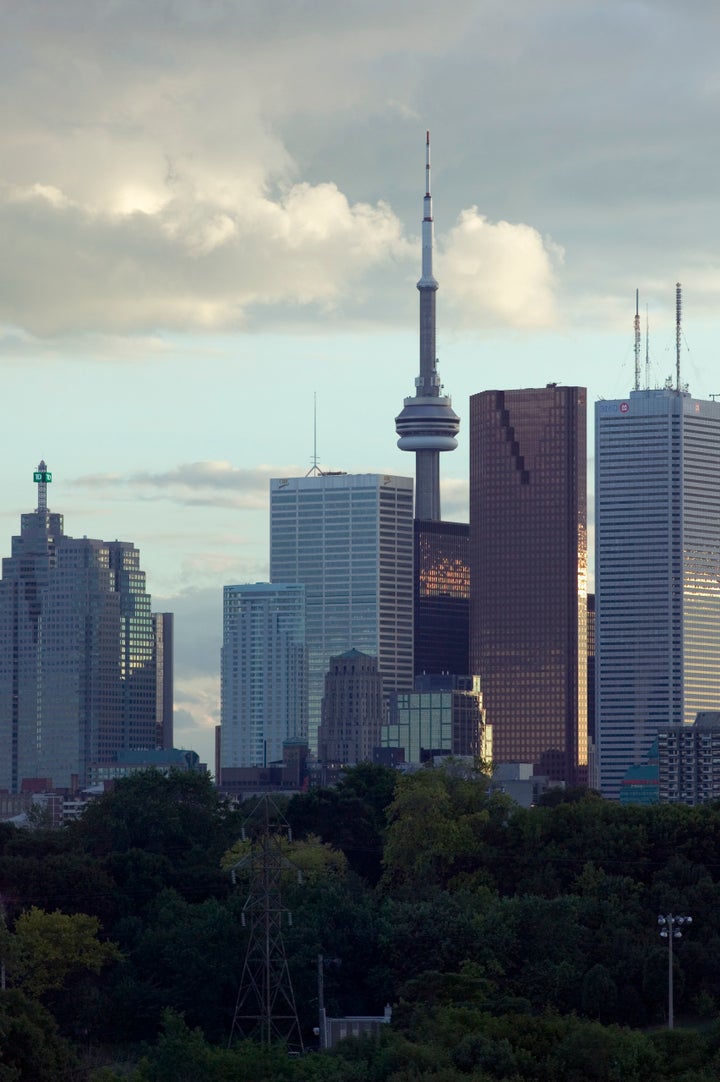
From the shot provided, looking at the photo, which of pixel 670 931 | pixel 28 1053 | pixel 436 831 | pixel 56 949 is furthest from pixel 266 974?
pixel 436 831

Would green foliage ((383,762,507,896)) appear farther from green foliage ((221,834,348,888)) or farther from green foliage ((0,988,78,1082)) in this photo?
green foliage ((0,988,78,1082))

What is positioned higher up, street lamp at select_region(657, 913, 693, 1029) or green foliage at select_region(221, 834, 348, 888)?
green foliage at select_region(221, 834, 348, 888)

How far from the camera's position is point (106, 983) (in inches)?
5103

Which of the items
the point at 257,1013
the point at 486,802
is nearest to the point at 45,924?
the point at 257,1013

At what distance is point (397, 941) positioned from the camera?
12569cm

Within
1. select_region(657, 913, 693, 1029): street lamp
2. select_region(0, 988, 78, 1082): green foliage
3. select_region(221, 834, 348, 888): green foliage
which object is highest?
select_region(221, 834, 348, 888): green foliage

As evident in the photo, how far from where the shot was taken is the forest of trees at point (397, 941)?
95.6m

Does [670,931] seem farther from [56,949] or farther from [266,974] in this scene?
[56,949]

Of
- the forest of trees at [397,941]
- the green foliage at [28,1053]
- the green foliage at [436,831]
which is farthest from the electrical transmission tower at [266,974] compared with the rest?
the green foliage at [28,1053]

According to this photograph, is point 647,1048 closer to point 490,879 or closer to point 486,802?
point 490,879

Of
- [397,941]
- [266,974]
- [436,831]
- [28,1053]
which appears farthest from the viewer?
[436,831]

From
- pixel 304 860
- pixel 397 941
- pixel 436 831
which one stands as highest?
pixel 436 831

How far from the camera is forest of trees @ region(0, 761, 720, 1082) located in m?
95.6

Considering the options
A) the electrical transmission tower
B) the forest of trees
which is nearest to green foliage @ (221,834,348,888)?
the forest of trees
